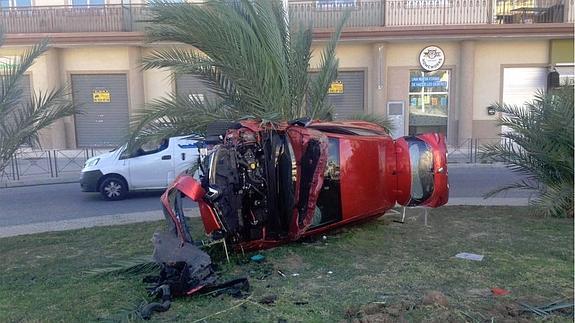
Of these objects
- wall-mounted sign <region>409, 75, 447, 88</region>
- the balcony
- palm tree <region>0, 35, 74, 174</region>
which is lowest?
palm tree <region>0, 35, 74, 174</region>

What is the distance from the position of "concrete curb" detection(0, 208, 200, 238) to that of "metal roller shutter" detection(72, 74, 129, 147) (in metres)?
12.5

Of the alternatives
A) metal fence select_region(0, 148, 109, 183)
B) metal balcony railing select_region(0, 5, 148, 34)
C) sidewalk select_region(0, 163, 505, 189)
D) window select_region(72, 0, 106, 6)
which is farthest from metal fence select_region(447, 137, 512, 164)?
window select_region(72, 0, 106, 6)

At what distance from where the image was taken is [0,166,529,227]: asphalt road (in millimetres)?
10336

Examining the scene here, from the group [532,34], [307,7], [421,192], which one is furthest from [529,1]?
[421,192]

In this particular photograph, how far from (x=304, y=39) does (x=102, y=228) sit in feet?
15.3

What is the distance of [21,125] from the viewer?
6.86 meters

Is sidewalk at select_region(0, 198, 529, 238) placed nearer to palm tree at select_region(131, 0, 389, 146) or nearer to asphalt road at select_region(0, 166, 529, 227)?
asphalt road at select_region(0, 166, 529, 227)

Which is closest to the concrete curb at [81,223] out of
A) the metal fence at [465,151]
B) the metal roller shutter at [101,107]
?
the metal fence at [465,151]

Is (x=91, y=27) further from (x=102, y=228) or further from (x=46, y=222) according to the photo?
(x=102, y=228)

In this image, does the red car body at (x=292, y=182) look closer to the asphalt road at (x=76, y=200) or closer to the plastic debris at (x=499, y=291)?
the plastic debris at (x=499, y=291)

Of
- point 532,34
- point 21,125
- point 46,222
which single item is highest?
point 532,34

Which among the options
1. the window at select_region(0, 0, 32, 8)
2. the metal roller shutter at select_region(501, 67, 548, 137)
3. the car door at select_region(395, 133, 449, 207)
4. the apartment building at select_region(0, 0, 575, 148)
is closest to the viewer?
the car door at select_region(395, 133, 449, 207)

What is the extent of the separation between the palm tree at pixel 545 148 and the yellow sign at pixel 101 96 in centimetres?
1749

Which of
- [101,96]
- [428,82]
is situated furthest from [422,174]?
[101,96]
